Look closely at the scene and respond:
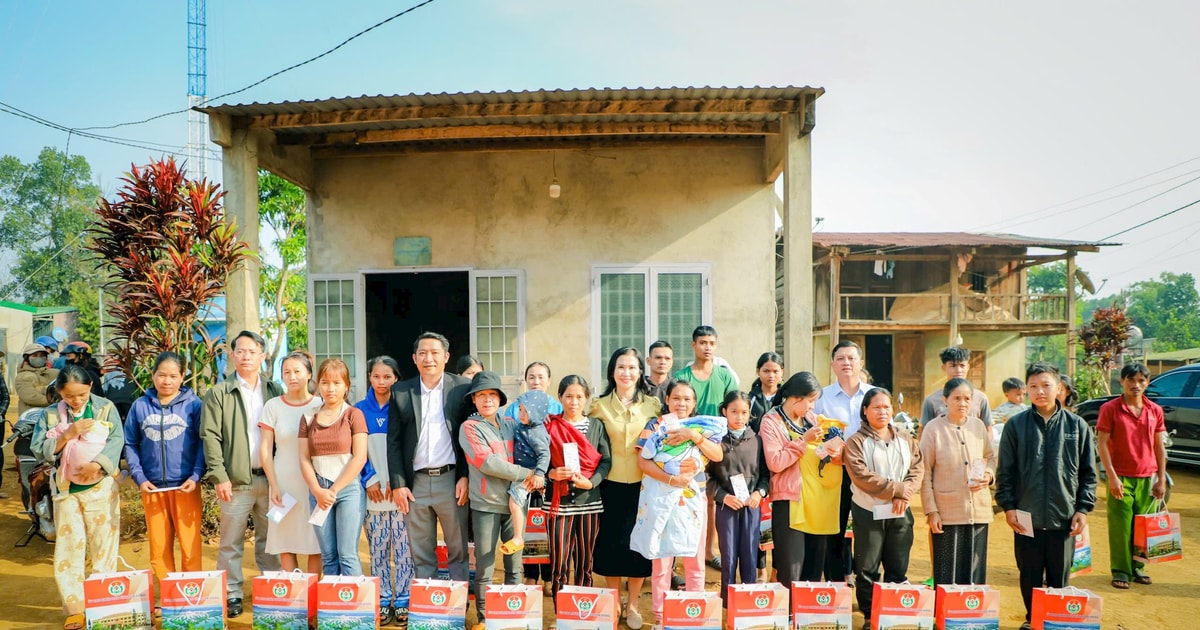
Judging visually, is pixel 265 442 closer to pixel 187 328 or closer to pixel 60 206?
pixel 187 328

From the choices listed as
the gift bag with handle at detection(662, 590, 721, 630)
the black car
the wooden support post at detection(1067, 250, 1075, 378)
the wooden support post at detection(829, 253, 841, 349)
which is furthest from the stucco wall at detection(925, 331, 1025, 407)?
the gift bag with handle at detection(662, 590, 721, 630)

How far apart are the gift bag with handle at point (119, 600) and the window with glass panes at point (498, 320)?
4488 millimetres

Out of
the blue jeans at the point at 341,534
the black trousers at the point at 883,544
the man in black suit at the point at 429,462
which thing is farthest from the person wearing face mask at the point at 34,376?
the black trousers at the point at 883,544

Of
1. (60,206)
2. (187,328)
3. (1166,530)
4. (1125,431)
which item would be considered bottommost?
(1166,530)

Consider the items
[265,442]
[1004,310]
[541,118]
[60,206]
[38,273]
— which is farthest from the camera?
[60,206]

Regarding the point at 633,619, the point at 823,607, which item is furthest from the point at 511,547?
the point at 823,607

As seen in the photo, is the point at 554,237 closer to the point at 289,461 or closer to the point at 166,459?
the point at 289,461

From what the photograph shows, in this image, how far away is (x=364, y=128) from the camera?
7215mm

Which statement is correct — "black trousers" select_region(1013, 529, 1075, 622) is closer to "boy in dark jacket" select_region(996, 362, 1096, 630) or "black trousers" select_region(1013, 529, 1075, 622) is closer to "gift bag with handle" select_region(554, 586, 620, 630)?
"boy in dark jacket" select_region(996, 362, 1096, 630)

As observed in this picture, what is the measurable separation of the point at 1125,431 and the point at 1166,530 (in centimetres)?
73

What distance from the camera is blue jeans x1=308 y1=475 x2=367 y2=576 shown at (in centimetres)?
390

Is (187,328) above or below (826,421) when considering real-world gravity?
above

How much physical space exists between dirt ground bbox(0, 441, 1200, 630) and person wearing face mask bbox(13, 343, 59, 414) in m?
1.16

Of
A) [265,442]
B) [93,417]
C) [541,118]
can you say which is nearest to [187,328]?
[93,417]
